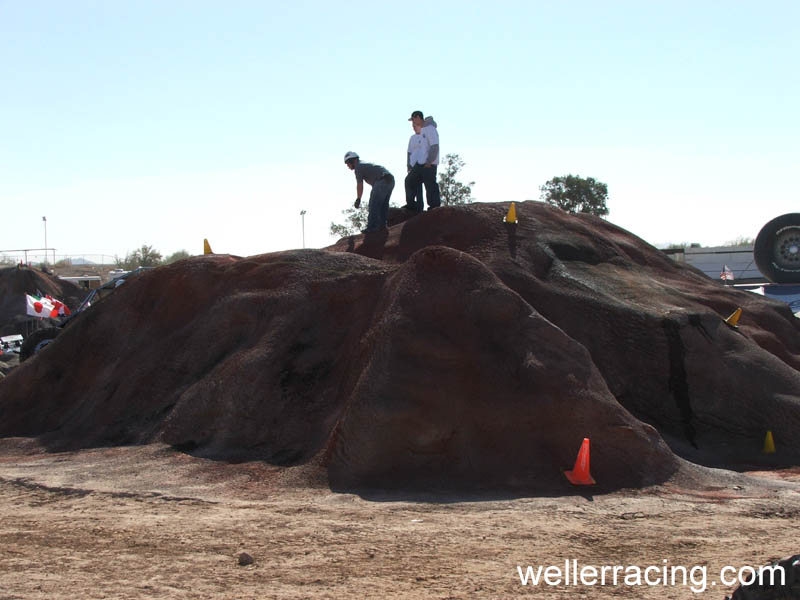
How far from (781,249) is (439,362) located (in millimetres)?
14372

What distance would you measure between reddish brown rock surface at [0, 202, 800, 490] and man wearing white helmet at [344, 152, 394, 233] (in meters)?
0.47

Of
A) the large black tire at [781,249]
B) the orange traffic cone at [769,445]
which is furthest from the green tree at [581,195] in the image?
the orange traffic cone at [769,445]

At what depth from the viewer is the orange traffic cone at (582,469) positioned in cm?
802

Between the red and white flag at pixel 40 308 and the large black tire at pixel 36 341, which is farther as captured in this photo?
the red and white flag at pixel 40 308

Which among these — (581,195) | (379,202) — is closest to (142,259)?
(581,195)

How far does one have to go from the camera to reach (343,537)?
6.50 meters

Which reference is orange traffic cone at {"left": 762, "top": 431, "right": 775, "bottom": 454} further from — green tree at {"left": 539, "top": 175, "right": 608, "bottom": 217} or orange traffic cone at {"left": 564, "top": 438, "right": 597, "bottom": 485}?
green tree at {"left": 539, "top": 175, "right": 608, "bottom": 217}

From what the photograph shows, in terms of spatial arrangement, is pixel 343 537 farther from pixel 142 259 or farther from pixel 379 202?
pixel 142 259

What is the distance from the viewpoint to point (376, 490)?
7980mm

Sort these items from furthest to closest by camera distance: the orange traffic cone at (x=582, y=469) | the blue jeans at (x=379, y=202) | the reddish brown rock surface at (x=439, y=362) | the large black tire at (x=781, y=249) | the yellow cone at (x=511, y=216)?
the large black tire at (x=781, y=249)
the blue jeans at (x=379, y=202)
the yellow cone at (x=511, y=216)
the reddish brown rock surface at (x=439, y=362)
the orange traffic cone at (x=582, y=469)

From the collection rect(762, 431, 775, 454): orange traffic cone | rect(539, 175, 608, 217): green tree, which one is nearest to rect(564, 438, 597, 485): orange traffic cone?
rect(762, 431, 775, 454): orange traffic cone

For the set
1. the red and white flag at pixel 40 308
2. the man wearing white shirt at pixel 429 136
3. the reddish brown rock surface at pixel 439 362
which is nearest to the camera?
the reddish brown rock surface at pixel 439 362

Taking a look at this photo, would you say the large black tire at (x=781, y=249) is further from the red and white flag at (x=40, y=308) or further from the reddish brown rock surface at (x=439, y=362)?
the red and white flag at (x=40, y=308)

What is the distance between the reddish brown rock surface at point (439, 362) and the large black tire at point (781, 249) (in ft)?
23.6
